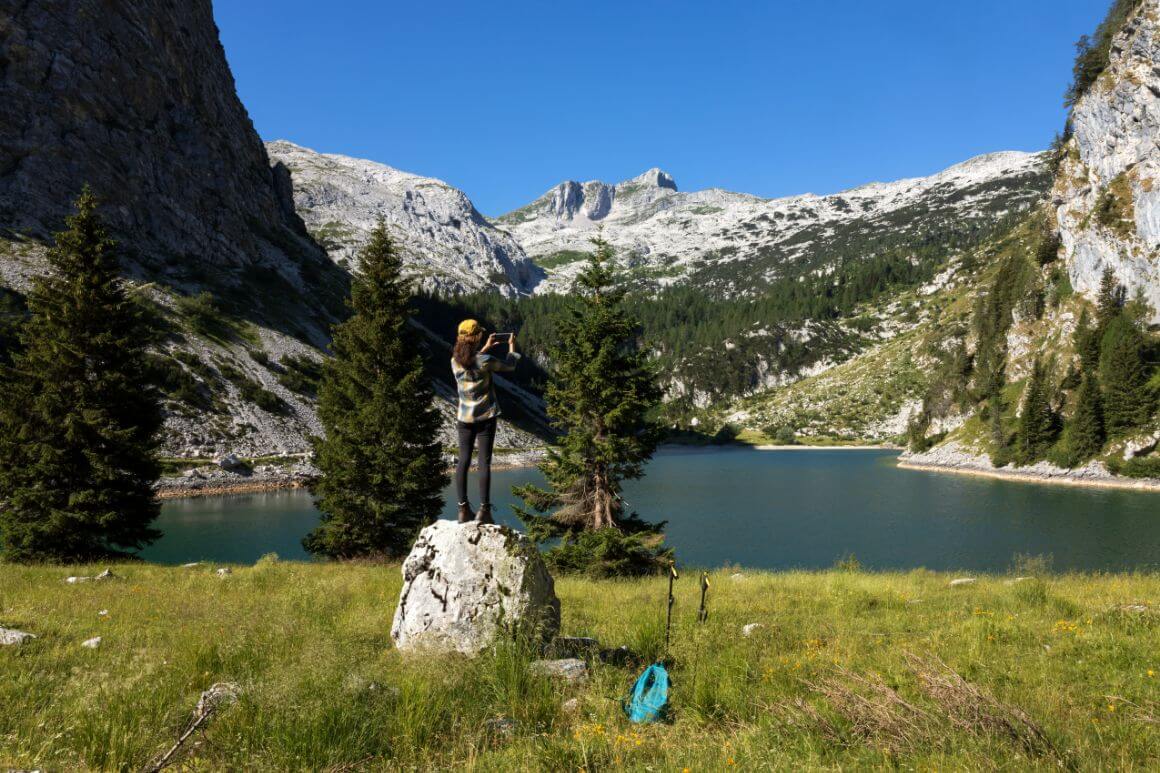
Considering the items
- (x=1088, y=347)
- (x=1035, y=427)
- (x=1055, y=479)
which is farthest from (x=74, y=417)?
(x=1088, y=347)

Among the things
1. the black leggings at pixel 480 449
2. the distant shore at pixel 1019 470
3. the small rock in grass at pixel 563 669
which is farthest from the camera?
the distant shore at pixel 1019 470

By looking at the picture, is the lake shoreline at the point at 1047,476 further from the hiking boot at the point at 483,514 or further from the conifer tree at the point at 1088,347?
the hiking boot at the point at 483,514

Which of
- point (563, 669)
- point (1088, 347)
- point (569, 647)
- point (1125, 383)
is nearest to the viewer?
point (563, 669)

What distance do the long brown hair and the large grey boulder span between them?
262 cm

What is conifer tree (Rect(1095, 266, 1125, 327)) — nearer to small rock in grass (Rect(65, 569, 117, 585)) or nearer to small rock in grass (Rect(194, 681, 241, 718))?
small rock in grass (Rect(194, 681, 241, 718))

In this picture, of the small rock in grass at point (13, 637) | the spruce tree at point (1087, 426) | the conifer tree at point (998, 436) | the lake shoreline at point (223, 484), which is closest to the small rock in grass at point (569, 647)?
the small rock in grass at point (13, 637)

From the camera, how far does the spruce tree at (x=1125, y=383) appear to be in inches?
2894

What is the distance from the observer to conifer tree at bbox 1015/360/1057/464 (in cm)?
8294

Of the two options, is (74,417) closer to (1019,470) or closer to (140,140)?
(1019,470)

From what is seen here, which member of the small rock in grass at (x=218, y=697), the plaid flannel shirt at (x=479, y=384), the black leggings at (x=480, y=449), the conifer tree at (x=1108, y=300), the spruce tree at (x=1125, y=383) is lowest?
the small rock in grass at (x=218, y=697)

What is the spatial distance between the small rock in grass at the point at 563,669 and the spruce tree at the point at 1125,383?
323 feet

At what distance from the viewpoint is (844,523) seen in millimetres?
50688

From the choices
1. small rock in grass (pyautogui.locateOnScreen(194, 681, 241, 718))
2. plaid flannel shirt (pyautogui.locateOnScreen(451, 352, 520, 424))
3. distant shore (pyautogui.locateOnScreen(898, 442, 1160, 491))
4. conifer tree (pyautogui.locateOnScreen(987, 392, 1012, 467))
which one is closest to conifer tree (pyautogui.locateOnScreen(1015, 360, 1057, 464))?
distant shore (pyautogui.locateOnScreen(898, 442, 1160, 491))

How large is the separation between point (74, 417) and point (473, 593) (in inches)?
827
